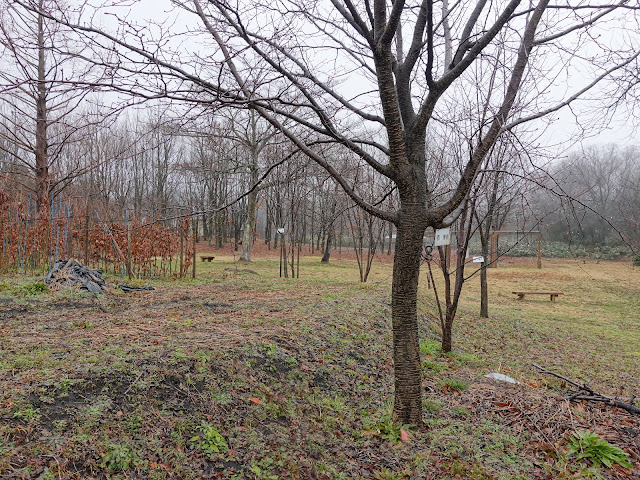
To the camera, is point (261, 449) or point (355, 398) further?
point (355, 398)

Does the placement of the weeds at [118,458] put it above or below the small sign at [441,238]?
below

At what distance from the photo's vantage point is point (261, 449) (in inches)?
115

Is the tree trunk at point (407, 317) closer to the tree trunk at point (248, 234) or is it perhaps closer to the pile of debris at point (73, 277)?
the pile of debris at point (73, 277)

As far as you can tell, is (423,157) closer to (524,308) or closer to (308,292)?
(308,292)

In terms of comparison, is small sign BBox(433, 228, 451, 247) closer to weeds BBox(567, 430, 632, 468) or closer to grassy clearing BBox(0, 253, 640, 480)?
grassy clearing BBox(0, 253, 640, 480)

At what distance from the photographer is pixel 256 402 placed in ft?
11.2

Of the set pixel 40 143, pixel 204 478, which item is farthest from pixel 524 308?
pixel 40 143

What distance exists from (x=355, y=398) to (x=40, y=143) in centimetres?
1228

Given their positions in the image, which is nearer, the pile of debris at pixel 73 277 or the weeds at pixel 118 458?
the weeds at pixel 118 458

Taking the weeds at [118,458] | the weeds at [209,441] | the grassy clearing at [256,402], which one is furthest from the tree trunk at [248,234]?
the weeds at [118,458]

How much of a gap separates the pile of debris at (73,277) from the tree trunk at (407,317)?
19.0 feet

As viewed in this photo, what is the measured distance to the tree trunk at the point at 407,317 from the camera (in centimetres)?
323

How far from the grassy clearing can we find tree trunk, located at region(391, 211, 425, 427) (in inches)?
8.0

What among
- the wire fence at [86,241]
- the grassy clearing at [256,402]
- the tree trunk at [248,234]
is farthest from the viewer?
the tree trunk at [248,234]
